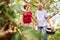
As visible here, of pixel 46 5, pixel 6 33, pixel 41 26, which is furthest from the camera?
Result: pixel 46 5

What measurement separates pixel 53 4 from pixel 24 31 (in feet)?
14.5

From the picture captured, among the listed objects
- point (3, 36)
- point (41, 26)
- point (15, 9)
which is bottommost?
point (41, 26)

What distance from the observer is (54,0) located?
17.1 feet

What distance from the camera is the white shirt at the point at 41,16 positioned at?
8.99ft

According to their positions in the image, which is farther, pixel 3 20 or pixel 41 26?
pixel 41 26

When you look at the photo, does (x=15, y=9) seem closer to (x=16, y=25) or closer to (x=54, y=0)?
(x=16, y=25)

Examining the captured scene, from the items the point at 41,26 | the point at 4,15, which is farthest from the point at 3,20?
the point at 41,26

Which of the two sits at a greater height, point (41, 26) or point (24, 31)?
point (24, 31)

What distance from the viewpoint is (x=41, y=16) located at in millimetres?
2781

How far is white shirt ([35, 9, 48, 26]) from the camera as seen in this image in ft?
8.99

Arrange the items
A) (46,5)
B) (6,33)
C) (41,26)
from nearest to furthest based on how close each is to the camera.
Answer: (6,33) → (41,26) → (46,5)

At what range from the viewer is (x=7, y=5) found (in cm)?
88

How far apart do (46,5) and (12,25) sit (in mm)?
4295

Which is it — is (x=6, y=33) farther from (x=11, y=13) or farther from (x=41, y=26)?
(x=41, y=26)
